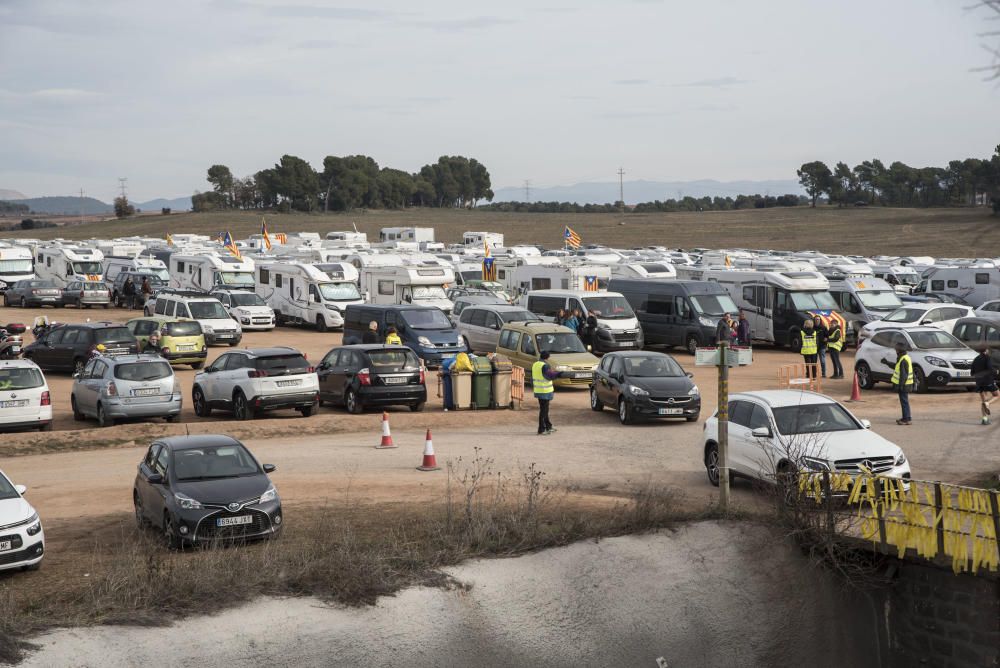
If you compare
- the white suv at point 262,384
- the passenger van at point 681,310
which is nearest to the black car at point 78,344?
the white suv at point 262,384

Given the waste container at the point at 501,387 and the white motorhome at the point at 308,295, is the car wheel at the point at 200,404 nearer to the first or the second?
the waste container at the point at 501,387

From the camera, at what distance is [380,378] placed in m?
26.2

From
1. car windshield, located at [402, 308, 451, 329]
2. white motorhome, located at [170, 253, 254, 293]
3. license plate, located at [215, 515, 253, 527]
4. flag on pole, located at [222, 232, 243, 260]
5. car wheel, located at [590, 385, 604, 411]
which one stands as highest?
flag on pole, located at [222, 232, 243, 260]

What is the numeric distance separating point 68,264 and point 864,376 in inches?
1822

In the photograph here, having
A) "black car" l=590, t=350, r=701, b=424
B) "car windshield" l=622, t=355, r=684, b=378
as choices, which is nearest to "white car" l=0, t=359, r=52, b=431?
"black car" l=590, t=350, r=701, b=424

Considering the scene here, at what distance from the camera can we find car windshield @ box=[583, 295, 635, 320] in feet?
123

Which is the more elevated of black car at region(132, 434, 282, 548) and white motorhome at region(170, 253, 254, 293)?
white motorhome at region(170, 253, 254, 293)

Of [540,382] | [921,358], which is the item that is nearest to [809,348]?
[921,358]

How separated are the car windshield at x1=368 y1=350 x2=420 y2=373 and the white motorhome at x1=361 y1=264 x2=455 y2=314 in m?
17.6

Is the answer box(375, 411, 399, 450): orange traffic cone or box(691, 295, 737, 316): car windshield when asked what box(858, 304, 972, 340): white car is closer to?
box(691, 295, 737, 316): car windshield

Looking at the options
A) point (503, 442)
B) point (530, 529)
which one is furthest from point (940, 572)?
point (503, 442)

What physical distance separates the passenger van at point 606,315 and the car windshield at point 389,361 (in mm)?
11771

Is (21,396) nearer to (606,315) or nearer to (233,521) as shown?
(233,521)

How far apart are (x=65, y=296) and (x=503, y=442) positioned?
131 ft
